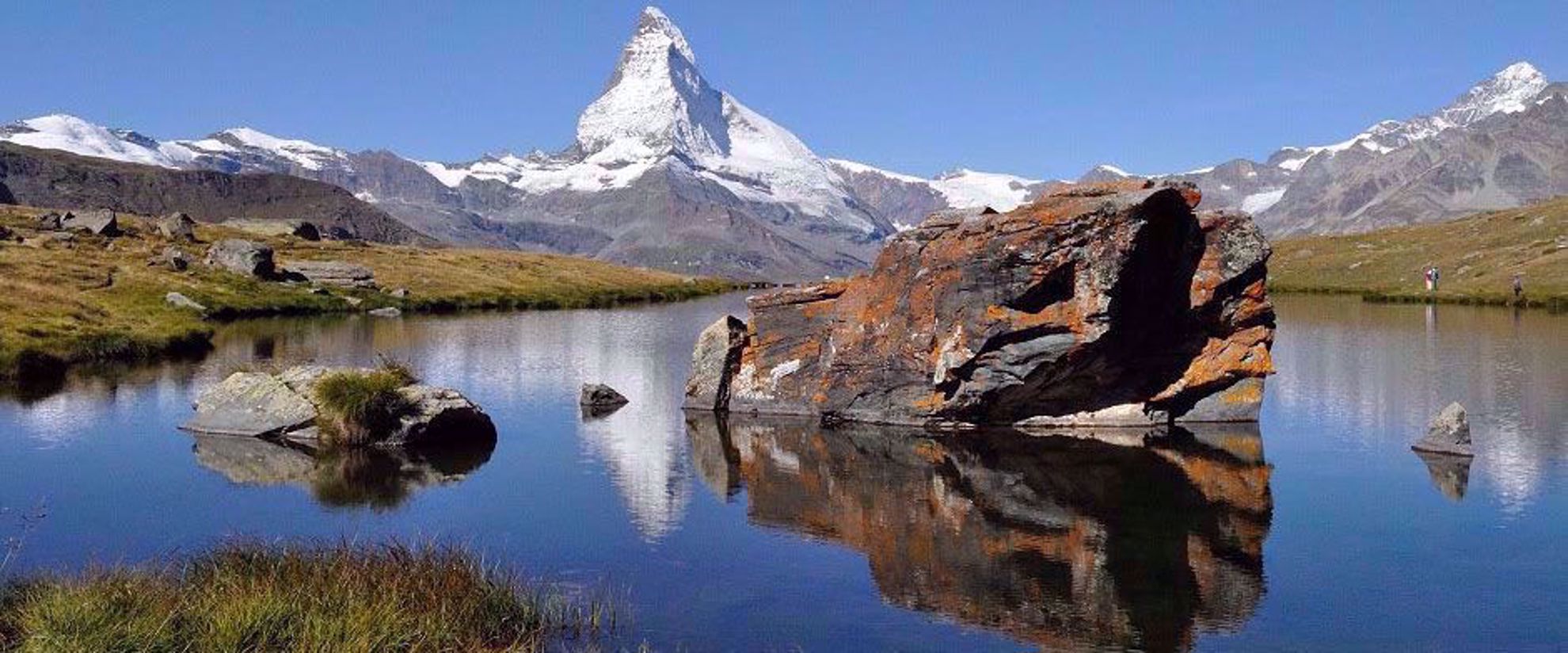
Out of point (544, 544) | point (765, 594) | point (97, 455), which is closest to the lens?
point (765, 594)

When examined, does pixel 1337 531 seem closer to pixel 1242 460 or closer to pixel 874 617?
pixel 1242 460

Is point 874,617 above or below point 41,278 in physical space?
below

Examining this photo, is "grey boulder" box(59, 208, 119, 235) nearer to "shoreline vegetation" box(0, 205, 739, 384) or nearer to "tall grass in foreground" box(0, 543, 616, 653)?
"shoreline vegetation" box(0, 205, 739, 384)

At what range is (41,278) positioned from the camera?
85.1 m

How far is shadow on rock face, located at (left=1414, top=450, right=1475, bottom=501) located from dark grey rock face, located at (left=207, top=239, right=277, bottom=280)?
329 ft

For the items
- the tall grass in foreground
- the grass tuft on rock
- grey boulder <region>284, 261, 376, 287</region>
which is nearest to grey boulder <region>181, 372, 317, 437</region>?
the grass tuft on rock

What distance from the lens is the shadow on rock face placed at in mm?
29953

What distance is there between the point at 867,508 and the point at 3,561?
1649 cm

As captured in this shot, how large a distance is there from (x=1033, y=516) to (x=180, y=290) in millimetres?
85311

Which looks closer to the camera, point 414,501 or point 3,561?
point 3,561

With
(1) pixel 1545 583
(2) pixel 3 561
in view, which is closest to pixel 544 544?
(2) pixel 3 561

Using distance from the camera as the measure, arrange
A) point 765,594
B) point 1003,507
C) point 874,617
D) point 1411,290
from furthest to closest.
A: point 1411,290, point 1003,507, point 765,594, point 874,617

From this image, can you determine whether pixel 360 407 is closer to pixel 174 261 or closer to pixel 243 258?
pixel 174 261

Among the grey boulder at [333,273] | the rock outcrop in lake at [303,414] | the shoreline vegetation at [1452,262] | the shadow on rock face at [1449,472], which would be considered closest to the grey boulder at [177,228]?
the grey boulder at [333,273]
